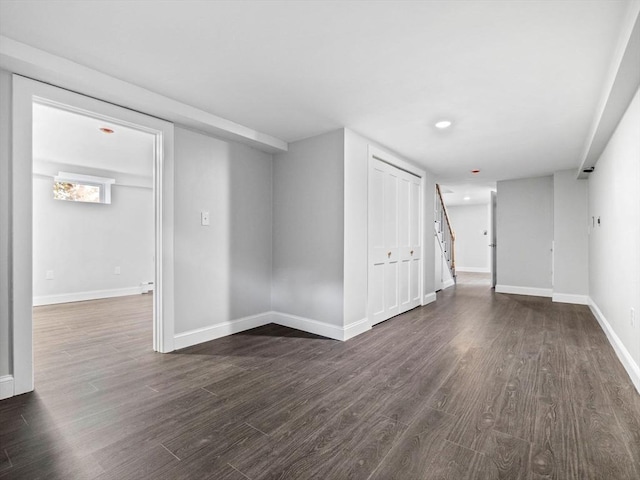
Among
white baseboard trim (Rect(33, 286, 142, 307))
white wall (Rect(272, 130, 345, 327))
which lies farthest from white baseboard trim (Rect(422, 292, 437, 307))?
white baseboard trim (Rect(33, 286, 142, 307))

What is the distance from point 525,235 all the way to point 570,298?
4.53 ft

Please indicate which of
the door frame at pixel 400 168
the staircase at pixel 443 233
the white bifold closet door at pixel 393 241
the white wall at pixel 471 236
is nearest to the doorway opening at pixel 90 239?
the door frame at pixel 400 168

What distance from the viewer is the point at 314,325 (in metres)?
3.56

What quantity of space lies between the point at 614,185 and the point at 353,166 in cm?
256

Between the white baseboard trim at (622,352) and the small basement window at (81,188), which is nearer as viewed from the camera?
the white baseboard trim at (622,352)

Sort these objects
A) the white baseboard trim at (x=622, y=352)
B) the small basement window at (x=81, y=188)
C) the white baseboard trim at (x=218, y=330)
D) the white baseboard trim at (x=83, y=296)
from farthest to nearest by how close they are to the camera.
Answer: the small basement window at (x=81, y=188) < the white baseboard trim at (x=83, y=296) < the white baseboard trim at (x=218, y=330) < the white baseboard trim at (x=622, y=352)

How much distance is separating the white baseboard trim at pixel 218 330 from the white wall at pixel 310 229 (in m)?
0.26

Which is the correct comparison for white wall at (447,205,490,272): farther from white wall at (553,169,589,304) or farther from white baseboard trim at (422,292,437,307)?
white baseboard trim at (422,292,437,307)

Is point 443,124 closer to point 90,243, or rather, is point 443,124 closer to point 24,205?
point 24,205

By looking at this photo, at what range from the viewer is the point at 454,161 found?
4.79 meters

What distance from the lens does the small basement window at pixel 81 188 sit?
17.2 ft

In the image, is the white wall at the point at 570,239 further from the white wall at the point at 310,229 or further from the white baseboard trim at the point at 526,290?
the white wall at the point at 310,229

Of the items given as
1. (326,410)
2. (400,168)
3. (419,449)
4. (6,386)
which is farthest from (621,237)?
(6,386)

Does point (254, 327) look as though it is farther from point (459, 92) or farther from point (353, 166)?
point (459, 92)
